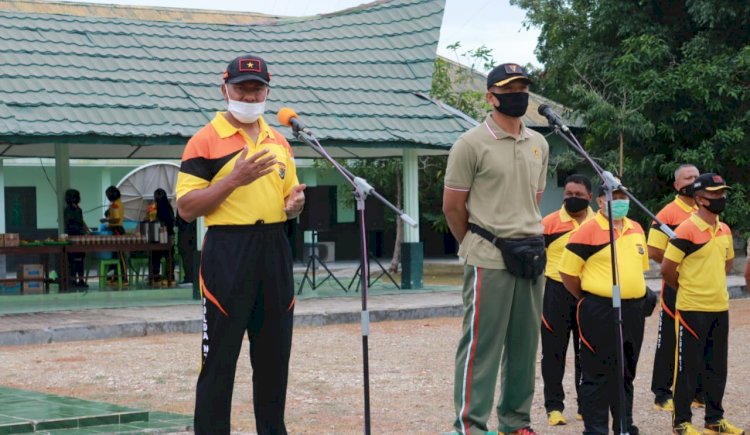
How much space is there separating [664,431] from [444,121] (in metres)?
12.1

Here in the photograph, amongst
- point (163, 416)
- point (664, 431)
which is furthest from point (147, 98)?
point (664, 431)

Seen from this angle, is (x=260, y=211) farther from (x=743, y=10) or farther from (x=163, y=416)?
(x=743, y=10)

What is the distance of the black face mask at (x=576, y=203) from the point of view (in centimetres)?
952

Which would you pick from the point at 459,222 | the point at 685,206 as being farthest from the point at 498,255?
the point at 685,206

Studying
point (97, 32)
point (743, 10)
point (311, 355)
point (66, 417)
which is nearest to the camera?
point (66, 417)

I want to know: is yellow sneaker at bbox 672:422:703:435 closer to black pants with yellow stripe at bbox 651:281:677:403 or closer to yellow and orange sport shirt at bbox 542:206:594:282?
black pants with yellow stripe at bbox 651:281:677:403

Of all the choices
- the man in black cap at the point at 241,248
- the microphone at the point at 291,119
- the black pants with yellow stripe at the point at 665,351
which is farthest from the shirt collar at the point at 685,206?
the man in black cap at the point at 241,248

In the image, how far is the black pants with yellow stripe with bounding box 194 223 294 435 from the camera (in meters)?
6.23

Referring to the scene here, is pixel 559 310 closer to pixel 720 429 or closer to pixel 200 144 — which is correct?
pixel 720 429

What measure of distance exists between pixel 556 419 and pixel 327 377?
303 centimetres

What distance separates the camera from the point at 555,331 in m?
9.62

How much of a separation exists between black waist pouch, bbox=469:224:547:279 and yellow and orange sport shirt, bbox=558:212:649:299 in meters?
1.16

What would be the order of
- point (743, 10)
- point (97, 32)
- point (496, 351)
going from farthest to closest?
1. point (743, 10)
2. point (97, 32)
3. point (496, 351)

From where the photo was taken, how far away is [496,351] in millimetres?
7117
